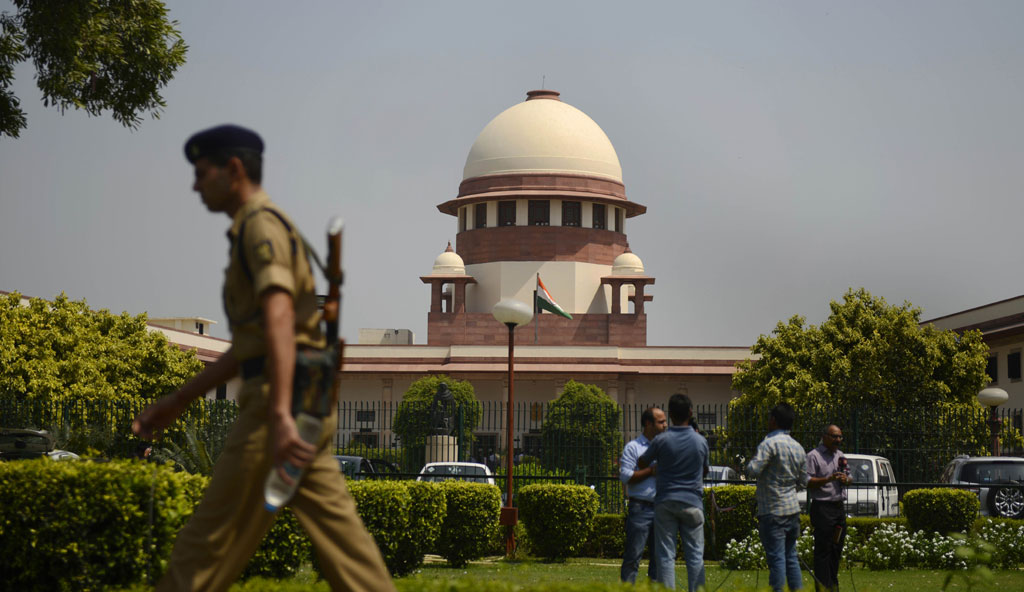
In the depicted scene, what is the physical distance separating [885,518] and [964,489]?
38.5 inches

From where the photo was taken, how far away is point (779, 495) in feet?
25.4

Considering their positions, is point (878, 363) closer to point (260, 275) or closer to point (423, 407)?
point (423, 407)

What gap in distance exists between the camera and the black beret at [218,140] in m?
4.10

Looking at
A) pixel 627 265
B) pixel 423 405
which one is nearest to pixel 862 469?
pixel 423 405

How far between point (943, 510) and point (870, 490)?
2625 mm

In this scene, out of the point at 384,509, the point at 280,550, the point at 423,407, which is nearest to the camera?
the point at 280,550

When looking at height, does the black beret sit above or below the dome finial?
below

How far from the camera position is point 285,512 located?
8.23 m

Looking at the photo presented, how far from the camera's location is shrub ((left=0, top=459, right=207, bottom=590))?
5.97 meters

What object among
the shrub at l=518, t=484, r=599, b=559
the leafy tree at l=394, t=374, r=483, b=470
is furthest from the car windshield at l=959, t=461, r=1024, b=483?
the leafy tree at l=394, t=374, r=483, b=470

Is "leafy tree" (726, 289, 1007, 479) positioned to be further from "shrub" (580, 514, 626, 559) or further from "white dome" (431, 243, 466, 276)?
"white dome" (431, 243, 466, 276)

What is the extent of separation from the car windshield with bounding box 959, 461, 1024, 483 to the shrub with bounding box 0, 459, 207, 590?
13229 mm

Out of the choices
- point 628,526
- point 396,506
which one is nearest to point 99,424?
point 396,506

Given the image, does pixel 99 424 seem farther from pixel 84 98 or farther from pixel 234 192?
pixel 234 192
